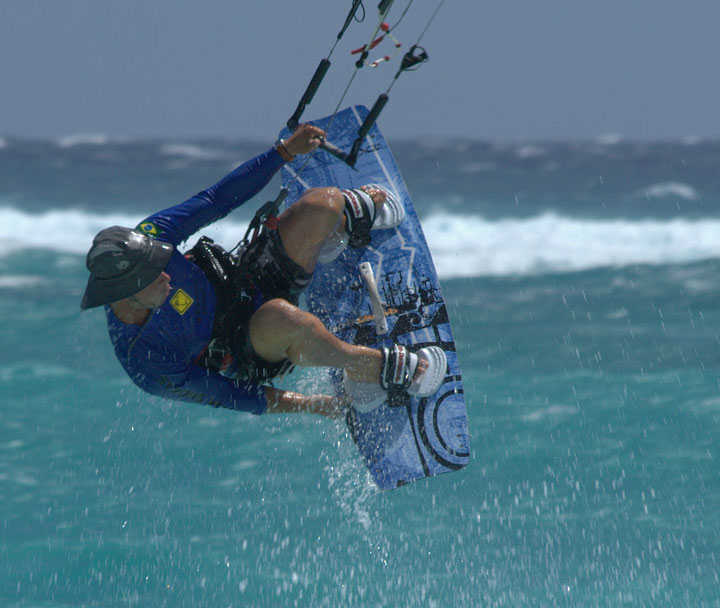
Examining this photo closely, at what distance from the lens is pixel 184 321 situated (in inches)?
163

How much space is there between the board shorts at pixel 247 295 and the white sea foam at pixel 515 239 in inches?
189

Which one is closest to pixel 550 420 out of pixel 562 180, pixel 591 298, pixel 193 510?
pixel 591 298

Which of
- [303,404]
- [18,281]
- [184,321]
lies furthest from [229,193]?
[18,281]

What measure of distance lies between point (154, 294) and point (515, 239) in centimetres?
674

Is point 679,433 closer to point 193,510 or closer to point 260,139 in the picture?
point 193,510

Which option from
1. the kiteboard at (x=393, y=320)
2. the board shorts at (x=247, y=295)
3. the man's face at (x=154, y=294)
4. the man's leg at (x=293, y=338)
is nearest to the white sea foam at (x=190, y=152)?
the kiteboard at (x=393, y=320)

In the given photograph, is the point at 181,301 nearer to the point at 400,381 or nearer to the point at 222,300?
the point at 222,300

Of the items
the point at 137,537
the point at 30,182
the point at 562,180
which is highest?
the point at 137,537

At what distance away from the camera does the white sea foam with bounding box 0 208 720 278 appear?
9.44 m

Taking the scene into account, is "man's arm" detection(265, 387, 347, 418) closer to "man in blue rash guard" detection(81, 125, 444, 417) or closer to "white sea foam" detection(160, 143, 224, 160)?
"man in blue rash guard" detection(81, 125, 444, 417)

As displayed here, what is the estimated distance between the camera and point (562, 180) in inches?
464

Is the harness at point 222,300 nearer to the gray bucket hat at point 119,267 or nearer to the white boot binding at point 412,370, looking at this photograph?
the gray bucket hat at point 119,267


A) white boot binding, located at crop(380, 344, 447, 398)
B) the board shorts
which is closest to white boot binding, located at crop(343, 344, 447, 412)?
white boot binding, located at crop(380, 344, 447, 398)

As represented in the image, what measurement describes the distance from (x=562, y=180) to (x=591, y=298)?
12.2 feet
